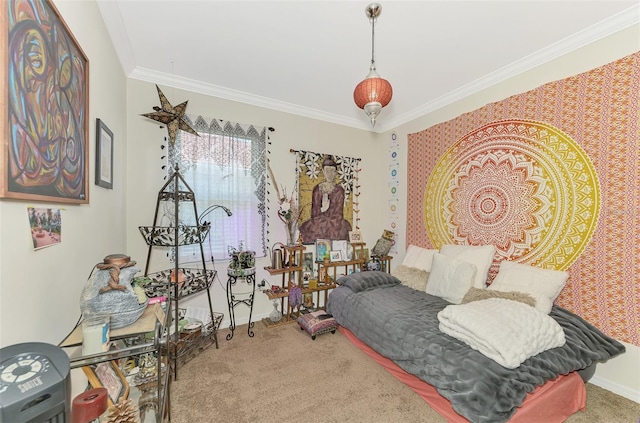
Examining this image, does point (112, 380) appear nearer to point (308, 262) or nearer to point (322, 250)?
point (308, 262)

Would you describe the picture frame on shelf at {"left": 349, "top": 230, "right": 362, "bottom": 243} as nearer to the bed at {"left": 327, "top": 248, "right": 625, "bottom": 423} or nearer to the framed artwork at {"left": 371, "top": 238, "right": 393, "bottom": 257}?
the framed artwork at {"left": 371, "top": 238, "right": 393, "bottom": 257}

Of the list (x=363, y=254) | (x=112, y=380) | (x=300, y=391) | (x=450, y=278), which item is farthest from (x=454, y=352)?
(x=363, y=254)

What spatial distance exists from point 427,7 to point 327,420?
290 cm

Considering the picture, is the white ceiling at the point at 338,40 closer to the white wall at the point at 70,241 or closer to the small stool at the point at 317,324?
the white wall at the point at 70,241

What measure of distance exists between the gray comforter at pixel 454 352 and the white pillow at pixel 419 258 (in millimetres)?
448

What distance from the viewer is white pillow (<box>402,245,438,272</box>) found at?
9.89 ft

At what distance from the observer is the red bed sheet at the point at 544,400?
1490 mm

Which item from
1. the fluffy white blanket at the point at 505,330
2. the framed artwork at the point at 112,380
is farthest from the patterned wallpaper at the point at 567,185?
the framed artwork at the point at 112,380

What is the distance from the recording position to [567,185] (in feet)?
7.14

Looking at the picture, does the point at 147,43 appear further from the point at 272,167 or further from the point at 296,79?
the point at 272,167

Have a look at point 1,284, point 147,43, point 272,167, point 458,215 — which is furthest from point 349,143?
point 1,284

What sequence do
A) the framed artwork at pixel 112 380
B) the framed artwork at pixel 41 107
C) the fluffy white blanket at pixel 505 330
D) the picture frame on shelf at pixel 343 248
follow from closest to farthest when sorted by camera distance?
the framed artwork at pixel 41 107 < the framed artwork at pixel 112 380 < the fluffy white blanket at pixel 505 330 < the picture frame on shelf at pixel 343 248

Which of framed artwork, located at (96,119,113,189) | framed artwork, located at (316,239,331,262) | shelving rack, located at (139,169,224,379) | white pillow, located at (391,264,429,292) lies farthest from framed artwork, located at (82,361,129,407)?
white pillow, located at (391,264,429,292)

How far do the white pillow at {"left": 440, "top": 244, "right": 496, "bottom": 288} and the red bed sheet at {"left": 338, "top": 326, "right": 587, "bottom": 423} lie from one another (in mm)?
898
